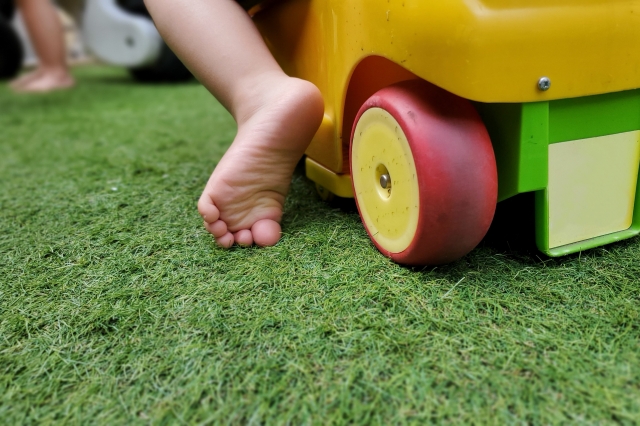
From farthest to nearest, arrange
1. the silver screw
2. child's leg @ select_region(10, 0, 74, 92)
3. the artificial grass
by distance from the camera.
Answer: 1. child's leg @ select_region(10, 0, 74, 92)
2. the silver screw
3. the artificial grass

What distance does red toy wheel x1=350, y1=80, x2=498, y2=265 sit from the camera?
0.58m

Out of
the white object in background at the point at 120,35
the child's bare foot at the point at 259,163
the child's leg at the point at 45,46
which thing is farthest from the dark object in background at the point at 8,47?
the child's bare foot at the point at 259,163

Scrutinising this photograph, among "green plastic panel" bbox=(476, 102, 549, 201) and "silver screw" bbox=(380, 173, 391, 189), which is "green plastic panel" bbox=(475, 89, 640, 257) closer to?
"green plastic panel" bbox=(476, 102, 549, 201)

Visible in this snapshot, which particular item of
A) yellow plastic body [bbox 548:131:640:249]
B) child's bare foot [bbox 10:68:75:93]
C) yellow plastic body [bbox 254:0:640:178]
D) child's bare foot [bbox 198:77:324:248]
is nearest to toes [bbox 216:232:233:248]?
child's bare foot [bbox 198:77:324:248]

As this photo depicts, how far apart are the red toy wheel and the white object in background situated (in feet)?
6.58

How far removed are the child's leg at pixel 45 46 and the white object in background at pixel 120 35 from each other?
17 cm

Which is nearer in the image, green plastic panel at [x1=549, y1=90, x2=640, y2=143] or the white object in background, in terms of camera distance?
green plastic panel at [x1=549, y1=90, x2=640, y2=143]

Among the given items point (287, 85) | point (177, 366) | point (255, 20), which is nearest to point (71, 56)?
point (255, 20)

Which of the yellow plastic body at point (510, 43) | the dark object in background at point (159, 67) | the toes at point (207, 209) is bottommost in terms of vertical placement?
the dark object in background at point (159, 67)

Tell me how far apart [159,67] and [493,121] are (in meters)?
2.24

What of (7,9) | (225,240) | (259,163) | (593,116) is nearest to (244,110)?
(259,163)

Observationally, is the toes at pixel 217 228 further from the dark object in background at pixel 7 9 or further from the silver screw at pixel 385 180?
the dark object in background at pixel 7 9

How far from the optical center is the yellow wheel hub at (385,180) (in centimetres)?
63

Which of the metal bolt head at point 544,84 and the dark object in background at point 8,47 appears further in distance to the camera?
the dark object in background at point 8,47
